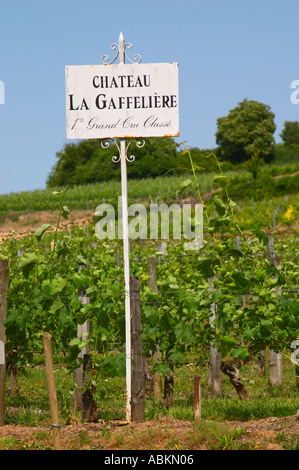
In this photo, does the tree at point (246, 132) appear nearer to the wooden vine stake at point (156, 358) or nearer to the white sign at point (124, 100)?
the wooden vine stake at point (156, 358)

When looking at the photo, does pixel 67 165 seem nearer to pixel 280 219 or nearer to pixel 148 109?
pixel 280 219

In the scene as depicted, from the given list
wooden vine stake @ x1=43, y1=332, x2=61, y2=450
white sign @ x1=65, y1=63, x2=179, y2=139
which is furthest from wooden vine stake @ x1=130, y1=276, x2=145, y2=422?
white sign @ x1=65, y1=63, x2=179, y2=139

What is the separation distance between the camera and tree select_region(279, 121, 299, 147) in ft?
249

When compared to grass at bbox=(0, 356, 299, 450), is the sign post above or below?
above

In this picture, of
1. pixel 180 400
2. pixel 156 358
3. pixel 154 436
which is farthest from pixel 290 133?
pixel 154 436

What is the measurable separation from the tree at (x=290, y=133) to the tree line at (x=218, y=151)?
4.24 meters

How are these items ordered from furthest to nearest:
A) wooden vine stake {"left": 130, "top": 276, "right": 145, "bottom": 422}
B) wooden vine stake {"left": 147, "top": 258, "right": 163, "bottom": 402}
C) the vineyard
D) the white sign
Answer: wooden vine stake {"left": 147, "top": 258, "right": 163, "bottom": 402} → the white sign → wooden vine stake {"left": 130, "top": 276, "right": 145, "bottom": 422} → the vineyard

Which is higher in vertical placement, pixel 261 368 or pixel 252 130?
pixel 252 130

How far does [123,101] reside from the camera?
6.44m

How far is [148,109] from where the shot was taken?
6434 millimetres

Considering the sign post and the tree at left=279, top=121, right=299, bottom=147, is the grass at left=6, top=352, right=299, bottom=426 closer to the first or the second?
the sign post

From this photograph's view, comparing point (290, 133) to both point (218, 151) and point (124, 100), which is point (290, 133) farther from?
point (124, 100)
